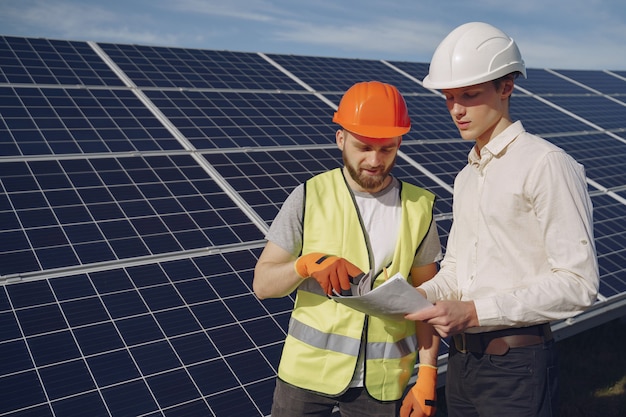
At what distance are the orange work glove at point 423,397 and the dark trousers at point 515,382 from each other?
251 mm

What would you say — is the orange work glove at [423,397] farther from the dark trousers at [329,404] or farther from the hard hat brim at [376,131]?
the hard hat brim at [376,131]

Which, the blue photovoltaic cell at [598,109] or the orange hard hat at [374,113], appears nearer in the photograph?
the orange hard hat at [374,113]

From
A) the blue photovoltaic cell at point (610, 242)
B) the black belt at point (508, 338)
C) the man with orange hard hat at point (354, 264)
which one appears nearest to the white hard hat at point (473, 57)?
the man with orange hard hat at point (354, 264)

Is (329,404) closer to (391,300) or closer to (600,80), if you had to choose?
(391,300)

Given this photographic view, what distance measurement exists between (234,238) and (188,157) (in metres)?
1.87

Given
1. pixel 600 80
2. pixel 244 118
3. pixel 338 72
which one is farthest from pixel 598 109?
pixel 244 118

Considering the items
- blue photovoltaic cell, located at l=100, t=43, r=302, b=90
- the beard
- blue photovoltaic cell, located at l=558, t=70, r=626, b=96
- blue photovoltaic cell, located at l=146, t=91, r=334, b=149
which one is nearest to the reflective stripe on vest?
the beard

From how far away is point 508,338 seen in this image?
2.86 m

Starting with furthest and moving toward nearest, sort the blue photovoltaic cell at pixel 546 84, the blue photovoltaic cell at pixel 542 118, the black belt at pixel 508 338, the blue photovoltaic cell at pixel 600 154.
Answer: the blue photovoltaic cell at pixel 546 84 → the blue photovoltaic cell at pixel 542 118 → the blue photovoltaic cell at pixel 600 154 → the black belt at pixel 508 338

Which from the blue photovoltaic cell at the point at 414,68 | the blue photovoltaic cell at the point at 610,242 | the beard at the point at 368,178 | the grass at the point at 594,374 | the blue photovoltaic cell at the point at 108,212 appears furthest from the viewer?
the blue photovoltaic cell at the point at 414,68

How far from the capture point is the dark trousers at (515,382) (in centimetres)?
282

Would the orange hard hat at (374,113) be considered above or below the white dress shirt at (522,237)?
above

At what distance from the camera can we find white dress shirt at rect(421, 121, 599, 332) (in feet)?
8.54

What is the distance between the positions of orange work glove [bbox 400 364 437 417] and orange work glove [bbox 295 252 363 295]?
724mm
